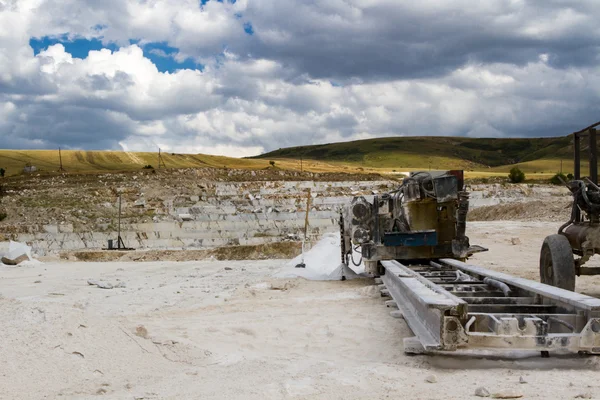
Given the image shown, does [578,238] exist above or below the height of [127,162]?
below

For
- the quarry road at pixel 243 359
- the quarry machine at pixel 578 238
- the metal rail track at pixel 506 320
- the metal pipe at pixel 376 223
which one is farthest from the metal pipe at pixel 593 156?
the metal pipe at pixel 376 223

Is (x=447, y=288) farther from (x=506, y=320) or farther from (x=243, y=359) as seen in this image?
(x=243, y=359)

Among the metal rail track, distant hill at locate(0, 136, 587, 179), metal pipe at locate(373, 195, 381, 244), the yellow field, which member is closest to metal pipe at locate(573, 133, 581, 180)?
the metal rail track

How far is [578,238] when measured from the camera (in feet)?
27.8

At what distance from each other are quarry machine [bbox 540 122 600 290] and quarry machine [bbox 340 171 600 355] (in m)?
0.83

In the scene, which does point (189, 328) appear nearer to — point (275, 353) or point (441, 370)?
point (275, 353)

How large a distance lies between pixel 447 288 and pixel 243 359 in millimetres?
3143

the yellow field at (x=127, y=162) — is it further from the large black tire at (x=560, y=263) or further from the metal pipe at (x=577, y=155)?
the large black tire at (x=560, y=263)

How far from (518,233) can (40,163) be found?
236ft

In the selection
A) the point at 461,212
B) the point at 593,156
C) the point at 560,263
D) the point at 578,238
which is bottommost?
the point at 560,263

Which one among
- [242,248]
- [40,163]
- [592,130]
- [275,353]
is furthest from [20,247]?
[40,163]

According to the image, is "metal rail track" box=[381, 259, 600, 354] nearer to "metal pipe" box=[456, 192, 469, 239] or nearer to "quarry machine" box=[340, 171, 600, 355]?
"quarry machine" box=[340, 171, 600, 355]

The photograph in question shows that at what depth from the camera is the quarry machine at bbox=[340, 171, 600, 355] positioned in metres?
5.25

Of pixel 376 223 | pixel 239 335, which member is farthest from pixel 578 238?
pixel 239 335
